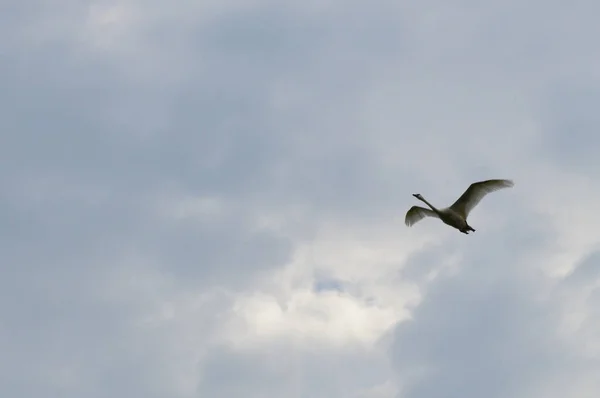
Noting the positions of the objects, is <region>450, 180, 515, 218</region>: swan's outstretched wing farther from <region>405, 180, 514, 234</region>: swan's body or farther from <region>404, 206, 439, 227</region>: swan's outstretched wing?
<region>404, 206, 439, 227</region>: swan's outstretched wing

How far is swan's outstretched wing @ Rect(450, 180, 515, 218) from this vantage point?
122m

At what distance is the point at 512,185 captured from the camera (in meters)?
120

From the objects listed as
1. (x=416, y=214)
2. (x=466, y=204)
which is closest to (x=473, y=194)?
(x=466, y=204)

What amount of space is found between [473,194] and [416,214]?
23.6 ft

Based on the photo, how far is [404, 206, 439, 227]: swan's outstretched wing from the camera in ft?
415

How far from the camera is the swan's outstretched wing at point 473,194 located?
122125mm

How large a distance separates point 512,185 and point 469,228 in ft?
18.8

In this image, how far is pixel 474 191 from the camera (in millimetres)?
122438

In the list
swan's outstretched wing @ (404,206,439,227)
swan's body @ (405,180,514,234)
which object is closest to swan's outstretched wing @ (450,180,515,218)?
swan's body @ (405,180,514,234)

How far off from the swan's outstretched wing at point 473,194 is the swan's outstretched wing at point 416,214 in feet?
11.9

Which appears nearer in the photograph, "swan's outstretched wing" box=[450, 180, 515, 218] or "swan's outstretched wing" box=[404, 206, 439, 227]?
"swan's outstretched wing" box=[450, 180, 515, 218]

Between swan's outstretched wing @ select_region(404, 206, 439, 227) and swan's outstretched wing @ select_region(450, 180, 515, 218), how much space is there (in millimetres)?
3624

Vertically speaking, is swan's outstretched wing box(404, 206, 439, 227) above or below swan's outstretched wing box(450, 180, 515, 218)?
above

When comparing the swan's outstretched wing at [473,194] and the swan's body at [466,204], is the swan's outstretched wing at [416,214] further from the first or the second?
the swan's outstretched wing at [473,194]
